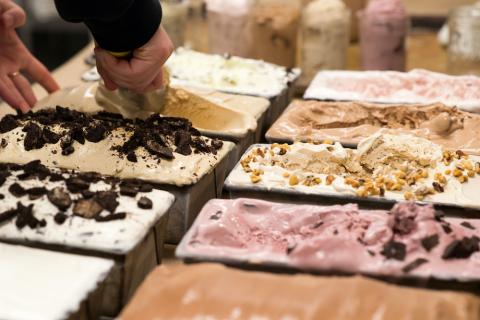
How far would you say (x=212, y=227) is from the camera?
1559mm

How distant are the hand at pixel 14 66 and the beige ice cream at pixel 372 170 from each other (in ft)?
3.19

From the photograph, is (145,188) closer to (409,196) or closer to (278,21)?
(409,196)

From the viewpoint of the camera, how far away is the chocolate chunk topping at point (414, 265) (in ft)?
4.61

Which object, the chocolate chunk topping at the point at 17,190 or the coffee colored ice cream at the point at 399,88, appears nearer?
the chocolate chunk topping at the point at 17,190

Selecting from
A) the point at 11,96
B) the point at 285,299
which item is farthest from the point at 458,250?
the point at 11,96

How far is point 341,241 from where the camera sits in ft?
4.83

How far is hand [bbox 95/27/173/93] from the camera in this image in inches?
76.8

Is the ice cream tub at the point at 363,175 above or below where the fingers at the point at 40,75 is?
above

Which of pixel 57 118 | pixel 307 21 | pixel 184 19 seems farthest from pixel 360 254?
pixel 184 19

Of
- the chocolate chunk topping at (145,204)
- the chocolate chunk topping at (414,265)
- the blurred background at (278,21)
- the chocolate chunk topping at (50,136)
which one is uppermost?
the chocolate chunk topping at (145,204)

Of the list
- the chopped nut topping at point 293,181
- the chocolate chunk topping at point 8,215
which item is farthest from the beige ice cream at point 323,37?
the chocolate chunk topping at point 8,215

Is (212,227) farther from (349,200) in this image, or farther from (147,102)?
(147,102)

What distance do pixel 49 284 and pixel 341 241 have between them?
2.00 feet

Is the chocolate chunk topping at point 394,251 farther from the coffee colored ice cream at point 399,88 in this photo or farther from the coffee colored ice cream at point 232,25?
the coffee colored ice cream at point 232,25
